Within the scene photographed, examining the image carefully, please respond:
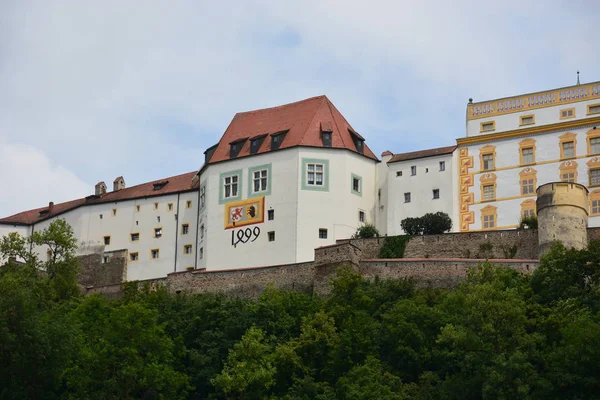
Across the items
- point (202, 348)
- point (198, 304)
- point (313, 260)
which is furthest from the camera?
point (313, 260)

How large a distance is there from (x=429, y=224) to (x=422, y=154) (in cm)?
608

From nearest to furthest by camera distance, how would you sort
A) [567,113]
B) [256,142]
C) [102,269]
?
[567,113] → [256,142] → [102,269]

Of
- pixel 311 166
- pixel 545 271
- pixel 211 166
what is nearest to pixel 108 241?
pixel 211 166

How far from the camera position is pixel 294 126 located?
253 feet

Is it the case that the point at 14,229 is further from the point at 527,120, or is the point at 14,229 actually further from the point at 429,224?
the point at 527,120

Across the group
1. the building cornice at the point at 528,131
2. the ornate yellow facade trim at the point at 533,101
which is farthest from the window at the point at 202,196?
the ornate yellow facade trim at the point at 533,101

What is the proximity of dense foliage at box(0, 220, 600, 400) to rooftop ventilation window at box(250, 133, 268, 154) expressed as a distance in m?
13.9

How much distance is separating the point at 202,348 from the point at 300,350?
574 cm

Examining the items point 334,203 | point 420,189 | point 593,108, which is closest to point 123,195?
point 334,203

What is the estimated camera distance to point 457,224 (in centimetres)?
7156

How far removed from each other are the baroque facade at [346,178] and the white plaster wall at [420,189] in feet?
0.20

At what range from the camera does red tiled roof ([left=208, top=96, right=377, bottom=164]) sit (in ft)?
248

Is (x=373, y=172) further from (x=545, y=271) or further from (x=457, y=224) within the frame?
(x=545, y=271)

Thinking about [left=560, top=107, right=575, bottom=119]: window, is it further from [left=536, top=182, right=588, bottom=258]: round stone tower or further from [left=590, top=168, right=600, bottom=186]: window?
[left=536, top=182, right=588, bottom=258]: round stone tower
